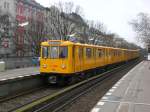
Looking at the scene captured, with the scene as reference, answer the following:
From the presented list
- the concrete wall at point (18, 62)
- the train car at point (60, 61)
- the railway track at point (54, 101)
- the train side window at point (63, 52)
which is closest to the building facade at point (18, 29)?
the concrete wall at point (18, 62)

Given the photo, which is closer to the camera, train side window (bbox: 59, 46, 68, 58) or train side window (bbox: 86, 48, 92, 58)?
train side window (bbox: 59, 46, 68, 58)

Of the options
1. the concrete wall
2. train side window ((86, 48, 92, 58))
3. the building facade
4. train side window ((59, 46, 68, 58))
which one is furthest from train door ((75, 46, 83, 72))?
the building facade

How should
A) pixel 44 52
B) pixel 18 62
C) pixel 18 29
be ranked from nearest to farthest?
pixel 44 52, pixel 18 62, pixel 18 29

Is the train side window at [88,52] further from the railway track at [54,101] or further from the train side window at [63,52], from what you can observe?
the railway track at [54,101]

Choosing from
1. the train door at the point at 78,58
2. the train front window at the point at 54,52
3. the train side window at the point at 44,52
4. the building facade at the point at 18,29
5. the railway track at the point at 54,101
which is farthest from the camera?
the building facade at the point at 18,29

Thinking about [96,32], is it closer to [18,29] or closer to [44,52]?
[18,29]

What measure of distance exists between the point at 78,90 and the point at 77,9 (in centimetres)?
5763

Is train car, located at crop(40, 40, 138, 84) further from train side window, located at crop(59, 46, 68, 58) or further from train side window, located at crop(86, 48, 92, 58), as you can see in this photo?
train side window, located at crop(86, 48, 92, 58)

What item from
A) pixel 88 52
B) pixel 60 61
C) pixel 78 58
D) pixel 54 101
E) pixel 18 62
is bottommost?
pixel 54 101

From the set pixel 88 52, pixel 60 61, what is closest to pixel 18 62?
pixel 88 52

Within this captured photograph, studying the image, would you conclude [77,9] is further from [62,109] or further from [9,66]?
[62,109]

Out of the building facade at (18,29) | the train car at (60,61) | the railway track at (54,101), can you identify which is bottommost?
the railway track at (54,101)

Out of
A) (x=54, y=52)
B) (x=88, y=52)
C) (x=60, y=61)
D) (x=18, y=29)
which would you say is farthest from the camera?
(x=18, y=29)

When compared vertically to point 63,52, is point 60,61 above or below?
below
